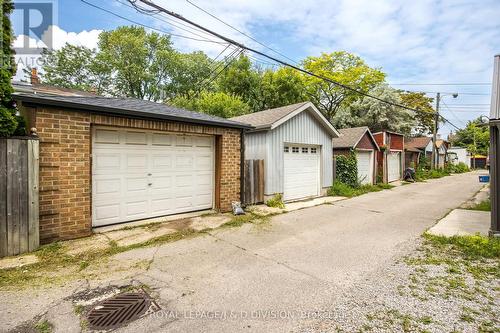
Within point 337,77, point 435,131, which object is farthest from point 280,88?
point 435,131

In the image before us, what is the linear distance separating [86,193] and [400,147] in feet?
70.5

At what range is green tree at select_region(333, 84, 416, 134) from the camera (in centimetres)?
2527

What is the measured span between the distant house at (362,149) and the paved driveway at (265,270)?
783 centimetres

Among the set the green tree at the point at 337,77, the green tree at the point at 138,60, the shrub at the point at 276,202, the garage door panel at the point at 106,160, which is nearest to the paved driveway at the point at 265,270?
the shrub at the point at 276,202

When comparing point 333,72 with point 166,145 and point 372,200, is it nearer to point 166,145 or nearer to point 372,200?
point 372,200

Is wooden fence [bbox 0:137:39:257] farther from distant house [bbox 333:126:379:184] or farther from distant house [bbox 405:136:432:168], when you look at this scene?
distant house [bbox 405:136:432:168]

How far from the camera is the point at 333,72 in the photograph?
31.4 metres

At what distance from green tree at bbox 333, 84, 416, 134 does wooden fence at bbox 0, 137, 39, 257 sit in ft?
89.1

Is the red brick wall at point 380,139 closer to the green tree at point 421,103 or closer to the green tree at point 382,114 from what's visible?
the green tree at point 382,114

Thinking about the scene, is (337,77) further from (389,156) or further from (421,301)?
(421,301)

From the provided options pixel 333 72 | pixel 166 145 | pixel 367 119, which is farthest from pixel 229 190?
pixel 333 72

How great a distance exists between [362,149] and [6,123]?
1569 centimetres

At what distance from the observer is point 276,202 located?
9398mm

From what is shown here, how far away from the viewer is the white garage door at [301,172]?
1042 cm
